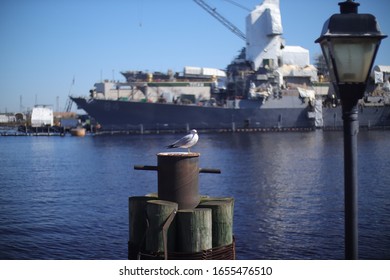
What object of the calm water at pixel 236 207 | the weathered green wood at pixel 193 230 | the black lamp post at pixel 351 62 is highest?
the black lamp post at pixel 351 62

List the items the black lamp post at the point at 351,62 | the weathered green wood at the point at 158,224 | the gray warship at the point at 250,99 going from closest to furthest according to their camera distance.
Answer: the black lamp post at the point at 351,62
the weathered green wood at the point at 158,224
the gray warship at the point at 250,99

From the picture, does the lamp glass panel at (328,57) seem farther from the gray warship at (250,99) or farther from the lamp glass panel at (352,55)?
the gray warship at (250,99)

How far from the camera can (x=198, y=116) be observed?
5522cm

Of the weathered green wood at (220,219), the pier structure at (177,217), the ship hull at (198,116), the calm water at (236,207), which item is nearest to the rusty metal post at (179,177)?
the pier structure at (177,217)

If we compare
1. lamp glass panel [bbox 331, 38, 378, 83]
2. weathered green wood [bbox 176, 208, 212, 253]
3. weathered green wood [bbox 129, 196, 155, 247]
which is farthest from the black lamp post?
weathered green wood [bbox 129, 196, 155, 247]

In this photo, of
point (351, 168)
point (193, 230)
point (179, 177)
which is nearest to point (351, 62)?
point (351, 168)

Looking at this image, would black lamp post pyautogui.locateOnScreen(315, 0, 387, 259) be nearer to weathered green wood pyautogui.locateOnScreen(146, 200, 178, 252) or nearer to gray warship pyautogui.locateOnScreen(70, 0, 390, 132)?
weathered green wood pyautogui.locateOnScreen(146, 200, 178, 252)

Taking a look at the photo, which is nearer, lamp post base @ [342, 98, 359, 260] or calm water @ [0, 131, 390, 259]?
lamp post base @ [342, 98, 359, 260]

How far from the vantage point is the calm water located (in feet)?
31.7

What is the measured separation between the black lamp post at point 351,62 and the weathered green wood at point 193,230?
164 cm

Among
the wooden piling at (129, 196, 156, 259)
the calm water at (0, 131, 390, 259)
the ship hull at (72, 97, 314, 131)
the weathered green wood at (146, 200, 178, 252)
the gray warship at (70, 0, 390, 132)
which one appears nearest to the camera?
the weathered green wood at (146, 200, 178, 252)

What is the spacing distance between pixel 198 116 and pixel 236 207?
4161cm

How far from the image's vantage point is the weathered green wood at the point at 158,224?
4.12m
